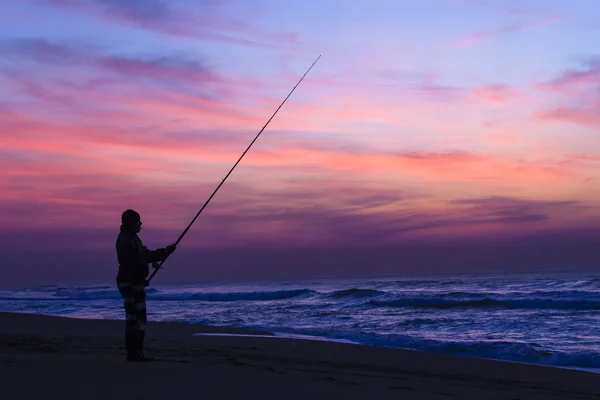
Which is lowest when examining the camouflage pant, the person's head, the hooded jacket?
the camouflage pant

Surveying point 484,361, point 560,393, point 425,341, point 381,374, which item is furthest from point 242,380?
point 425,341

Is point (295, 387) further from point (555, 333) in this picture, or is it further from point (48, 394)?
point (555, 333)

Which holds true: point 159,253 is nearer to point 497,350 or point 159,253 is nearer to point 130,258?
point 130,258

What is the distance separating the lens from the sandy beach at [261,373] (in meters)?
4.88

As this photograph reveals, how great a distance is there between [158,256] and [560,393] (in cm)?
434

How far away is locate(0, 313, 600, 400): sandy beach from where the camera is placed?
16.0 ft

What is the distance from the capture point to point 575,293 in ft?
88.8

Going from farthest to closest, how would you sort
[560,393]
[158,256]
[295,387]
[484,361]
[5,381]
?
1. [484,361]
2. [560,393]
3. [158,256]
4. [295,387]
5. [5,381]

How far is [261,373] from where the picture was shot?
608 cm

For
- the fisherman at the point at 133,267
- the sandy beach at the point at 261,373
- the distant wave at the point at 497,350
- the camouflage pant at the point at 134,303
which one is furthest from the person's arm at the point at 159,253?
the distant wave at the point at 497,350

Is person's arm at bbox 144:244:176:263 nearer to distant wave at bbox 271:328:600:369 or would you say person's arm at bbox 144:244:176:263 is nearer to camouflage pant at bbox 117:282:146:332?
camouflage pant at bbox 117:282:146:332

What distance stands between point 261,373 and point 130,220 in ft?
6.05

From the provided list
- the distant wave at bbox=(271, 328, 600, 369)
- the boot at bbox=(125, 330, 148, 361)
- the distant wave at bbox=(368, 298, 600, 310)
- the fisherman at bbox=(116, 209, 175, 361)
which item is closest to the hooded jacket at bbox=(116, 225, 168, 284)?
the fisherman at bbox=(116, 209, 175, 361)

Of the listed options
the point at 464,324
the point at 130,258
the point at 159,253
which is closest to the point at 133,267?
the point at 130,258
